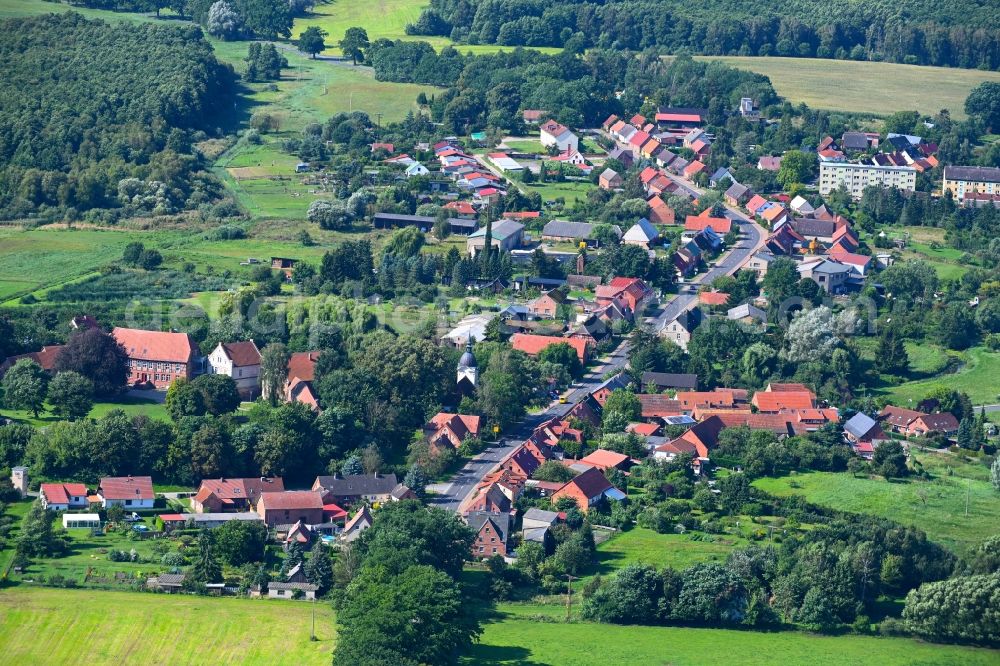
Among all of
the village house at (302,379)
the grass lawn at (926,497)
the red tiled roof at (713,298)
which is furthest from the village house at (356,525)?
the red tiled roof at (713,298)

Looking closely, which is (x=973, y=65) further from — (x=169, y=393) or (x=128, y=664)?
(x=128, y=664)

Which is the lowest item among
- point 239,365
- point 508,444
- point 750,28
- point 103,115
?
point 508,444

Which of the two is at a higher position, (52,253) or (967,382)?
(967,382)

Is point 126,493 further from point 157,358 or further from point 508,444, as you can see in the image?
point 508,444

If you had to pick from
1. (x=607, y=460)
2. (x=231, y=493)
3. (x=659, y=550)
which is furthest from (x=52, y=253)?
(x=659, y=550)

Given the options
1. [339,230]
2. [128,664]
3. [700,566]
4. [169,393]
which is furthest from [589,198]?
Result: [128,664]
